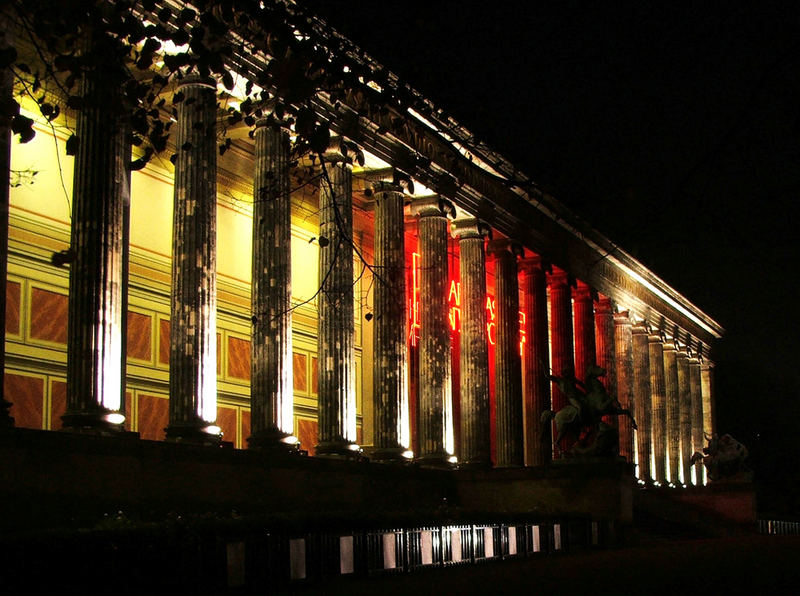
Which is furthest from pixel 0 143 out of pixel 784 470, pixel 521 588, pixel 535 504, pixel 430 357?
pixel 784 470

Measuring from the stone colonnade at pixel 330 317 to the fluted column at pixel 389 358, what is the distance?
4cm

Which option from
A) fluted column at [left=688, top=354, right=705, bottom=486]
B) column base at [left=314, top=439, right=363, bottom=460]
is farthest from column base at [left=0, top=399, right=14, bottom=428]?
fluted column at [left=688, top=354, right=705, bottom=486]

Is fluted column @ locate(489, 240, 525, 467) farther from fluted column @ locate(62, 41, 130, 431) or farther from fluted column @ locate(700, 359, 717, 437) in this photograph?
fluted column @ locate(700, 359, 717, 437)

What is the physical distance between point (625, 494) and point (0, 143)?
921 inches

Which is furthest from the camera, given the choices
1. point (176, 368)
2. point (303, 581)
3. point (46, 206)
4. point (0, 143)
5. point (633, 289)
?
point (633, 289)

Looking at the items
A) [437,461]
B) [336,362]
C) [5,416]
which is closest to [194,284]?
[336,362]

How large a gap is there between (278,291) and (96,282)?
6903 mm

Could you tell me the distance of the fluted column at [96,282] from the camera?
24.5m

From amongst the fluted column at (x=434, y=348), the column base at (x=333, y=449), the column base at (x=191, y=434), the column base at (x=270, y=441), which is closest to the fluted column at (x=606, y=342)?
the fluted column at (x=434, y=348)

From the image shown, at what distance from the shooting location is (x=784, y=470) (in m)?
89.4

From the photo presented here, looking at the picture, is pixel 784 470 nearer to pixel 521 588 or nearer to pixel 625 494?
pixel 625 494

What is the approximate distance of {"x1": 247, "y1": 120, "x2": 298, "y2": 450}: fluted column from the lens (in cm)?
3058

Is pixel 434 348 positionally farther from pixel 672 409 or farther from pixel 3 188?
pixel 672 409

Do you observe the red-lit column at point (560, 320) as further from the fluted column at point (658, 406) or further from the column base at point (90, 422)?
the column base at point (90, 422)
